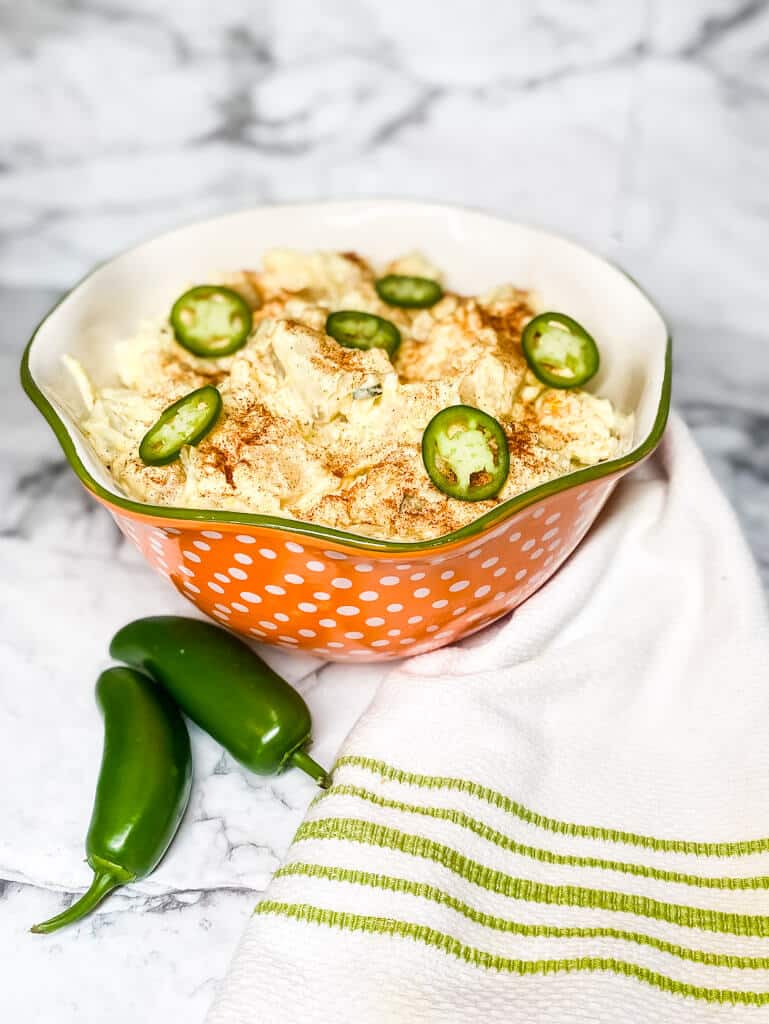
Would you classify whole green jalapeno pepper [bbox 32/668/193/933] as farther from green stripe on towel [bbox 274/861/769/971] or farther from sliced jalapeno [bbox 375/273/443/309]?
sliced jalapeno [bbox 375/273/443/309]

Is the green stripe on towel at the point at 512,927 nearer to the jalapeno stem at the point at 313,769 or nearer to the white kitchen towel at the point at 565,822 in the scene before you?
the white kitchen towel at the point at 565,822

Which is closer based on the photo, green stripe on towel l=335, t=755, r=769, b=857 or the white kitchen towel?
the white kitchen towel

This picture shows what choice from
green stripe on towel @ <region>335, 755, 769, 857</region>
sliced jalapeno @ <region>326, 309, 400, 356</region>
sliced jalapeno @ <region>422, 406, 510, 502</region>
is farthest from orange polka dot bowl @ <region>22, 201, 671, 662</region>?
sliced jalapeno @ <region>326, 309, 400, 356</region>

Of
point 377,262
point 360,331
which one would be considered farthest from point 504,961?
point 377,262

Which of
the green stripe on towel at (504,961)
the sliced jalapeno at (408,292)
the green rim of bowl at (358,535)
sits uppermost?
the sliced jalapeno at (408,292)

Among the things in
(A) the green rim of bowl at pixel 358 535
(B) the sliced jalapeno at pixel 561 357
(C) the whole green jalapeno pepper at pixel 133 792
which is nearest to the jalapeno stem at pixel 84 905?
(C) the whole green jalapeno pepper at pixel 133 792

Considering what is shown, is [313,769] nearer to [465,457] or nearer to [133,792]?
[133,792]
